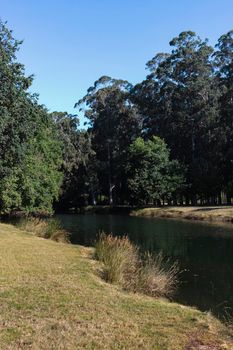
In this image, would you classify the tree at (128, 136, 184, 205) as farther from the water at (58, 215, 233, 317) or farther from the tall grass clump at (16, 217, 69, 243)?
the tall grass clump at (16, 217, 69, 243)

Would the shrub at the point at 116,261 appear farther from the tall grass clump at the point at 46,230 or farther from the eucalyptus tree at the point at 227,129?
the eucalyptus tree at the point at 227,129

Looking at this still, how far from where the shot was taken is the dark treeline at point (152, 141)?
2314 inches

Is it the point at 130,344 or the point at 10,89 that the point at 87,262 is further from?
the point at 10,89

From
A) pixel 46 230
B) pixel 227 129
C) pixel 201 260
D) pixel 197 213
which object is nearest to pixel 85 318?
pixel 201 260

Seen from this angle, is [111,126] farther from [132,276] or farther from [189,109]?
[132,276]

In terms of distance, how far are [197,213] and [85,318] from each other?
1590 inches

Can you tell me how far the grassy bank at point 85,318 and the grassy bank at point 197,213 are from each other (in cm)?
3161

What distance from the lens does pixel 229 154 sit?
56.8 meters

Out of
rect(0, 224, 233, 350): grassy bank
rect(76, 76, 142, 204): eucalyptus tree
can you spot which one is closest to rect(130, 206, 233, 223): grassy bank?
rect(76, 76, 142, 204): eucalyptus tree

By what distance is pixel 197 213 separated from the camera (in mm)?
47375

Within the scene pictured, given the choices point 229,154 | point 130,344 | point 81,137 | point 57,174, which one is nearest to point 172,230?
point 57,174

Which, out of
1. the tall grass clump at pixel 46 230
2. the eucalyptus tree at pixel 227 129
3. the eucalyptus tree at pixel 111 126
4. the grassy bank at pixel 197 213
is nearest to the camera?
the tall grass clump at pixel 46 230

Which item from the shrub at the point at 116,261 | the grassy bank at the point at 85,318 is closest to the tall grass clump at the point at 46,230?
the shrub at the point at 116,261

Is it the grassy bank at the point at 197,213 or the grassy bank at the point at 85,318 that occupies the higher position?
the grassy bank at the point at 197,213
